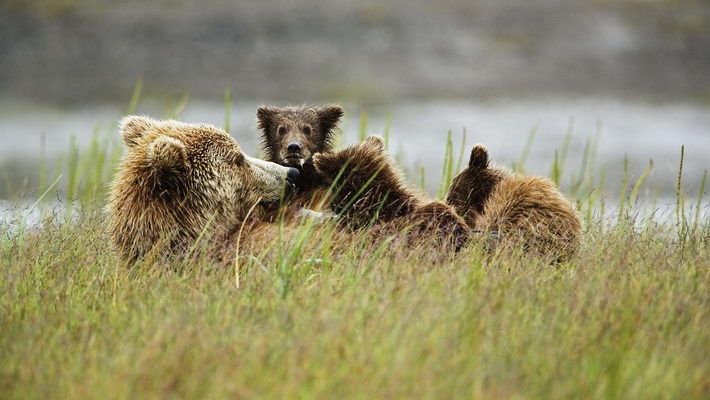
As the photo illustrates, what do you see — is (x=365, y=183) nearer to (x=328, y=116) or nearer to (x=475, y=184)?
(x=475, y=184)

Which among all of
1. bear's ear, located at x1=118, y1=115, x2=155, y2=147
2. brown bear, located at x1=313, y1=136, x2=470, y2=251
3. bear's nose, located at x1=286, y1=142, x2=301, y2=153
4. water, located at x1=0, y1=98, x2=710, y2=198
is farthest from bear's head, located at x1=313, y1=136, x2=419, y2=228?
water, located at x1=0, y1=98, x2=710, y2=198

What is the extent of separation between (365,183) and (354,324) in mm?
1544

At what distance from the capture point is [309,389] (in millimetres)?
3215

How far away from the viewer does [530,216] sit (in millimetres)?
5070

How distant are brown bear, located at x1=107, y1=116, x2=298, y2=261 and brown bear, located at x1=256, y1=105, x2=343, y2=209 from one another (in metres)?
0.47

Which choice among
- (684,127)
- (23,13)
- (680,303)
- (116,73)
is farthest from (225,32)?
(680,303)

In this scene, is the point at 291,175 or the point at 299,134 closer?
the point at 291,175

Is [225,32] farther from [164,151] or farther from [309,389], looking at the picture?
[309,389]

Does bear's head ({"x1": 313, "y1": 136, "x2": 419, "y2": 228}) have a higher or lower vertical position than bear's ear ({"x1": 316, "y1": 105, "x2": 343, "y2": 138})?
lower

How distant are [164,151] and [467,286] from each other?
1627 millimetres

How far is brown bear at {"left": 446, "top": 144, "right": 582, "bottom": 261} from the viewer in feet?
16.5

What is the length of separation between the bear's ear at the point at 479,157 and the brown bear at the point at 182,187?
103 centimetres

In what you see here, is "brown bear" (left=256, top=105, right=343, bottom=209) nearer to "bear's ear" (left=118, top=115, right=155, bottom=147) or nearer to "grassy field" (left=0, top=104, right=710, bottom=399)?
"bear's ear" (left=118, top=115, right=155, bottom=147)

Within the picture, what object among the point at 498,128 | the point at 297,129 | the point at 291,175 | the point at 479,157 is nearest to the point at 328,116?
the point at 297,129
